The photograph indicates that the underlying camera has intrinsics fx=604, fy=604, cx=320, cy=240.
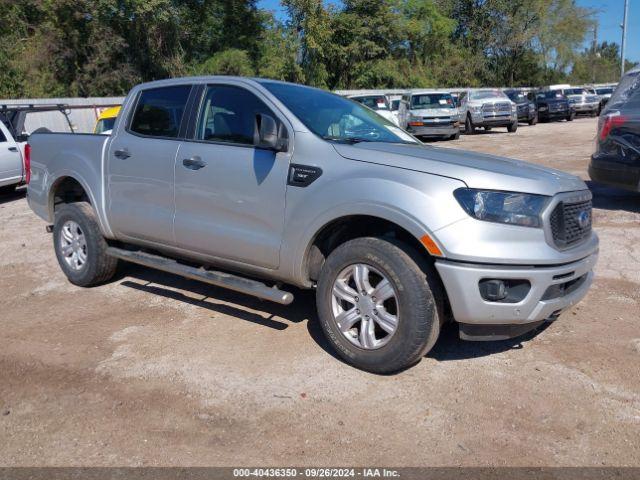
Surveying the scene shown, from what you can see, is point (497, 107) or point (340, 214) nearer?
point (340, 214)

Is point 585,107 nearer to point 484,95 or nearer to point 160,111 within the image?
point 484,95

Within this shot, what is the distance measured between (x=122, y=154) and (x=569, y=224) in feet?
11.7

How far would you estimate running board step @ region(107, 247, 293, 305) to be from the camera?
4133 millimetres

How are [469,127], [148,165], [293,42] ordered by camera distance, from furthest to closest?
[293,42], [469,127], [148,165]

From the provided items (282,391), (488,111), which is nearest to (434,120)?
(488,111)

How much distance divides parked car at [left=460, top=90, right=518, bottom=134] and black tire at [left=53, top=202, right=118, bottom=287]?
21286mm

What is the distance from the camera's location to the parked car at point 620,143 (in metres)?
7.69

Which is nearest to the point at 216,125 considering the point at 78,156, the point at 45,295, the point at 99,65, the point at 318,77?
the point at 78,156

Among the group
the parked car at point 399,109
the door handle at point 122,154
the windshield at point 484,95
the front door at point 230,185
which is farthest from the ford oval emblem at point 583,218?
the windshield at point 484,95

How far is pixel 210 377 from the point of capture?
3.89 meters

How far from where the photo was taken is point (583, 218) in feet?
12.8

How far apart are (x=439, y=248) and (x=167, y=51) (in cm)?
3110

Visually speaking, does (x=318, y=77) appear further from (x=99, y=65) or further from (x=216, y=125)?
(x=216, y=125)

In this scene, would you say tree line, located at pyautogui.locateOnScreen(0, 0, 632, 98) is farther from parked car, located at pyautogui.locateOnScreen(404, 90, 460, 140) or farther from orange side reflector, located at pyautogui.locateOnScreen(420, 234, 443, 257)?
orange side reflector, located at pyautogui.locateOnScreen(420, 234, 443, 257)
